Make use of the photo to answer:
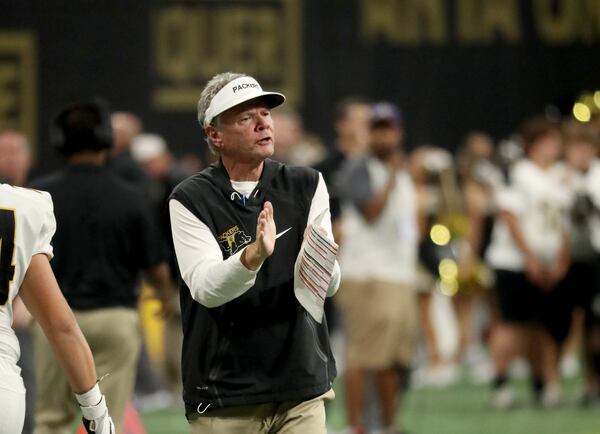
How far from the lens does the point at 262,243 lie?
5121 mm

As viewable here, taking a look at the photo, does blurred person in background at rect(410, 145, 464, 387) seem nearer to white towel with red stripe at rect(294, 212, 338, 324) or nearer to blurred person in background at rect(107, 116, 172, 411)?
blurred person in background at rect(107, 116, 172, 411)

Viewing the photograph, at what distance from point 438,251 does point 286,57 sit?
4433 millimetres

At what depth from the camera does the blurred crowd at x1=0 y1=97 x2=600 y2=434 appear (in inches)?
426

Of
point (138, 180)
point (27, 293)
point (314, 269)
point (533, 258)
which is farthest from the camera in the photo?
point (533, 258)

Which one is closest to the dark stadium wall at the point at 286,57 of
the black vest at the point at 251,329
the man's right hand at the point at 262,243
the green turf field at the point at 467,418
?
the green turf field at the point at 467,418

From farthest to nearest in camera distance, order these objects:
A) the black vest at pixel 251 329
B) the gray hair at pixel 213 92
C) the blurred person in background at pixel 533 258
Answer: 1. the blurred person in background at pixel 533 258
2. the gray hair at pixel 213 92
3. the black vest at pixel 251 329

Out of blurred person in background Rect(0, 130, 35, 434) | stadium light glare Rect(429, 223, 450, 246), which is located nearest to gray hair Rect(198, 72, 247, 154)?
blurred person in background Rect(0, 130, 35, 434)

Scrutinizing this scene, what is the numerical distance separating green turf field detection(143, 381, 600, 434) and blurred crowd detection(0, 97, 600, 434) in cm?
27

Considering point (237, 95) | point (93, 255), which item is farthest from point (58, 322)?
point (93, 255)

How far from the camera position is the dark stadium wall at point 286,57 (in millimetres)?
19312

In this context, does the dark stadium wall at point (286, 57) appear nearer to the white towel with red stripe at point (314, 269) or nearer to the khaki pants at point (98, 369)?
the khaki pants at point (98, 369)

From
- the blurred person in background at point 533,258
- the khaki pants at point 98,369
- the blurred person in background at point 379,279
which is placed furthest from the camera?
the blurred person in background at point 533,258

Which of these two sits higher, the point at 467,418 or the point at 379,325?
the point at 379,325

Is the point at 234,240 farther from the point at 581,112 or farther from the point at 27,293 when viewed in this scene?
the point at 581,112
